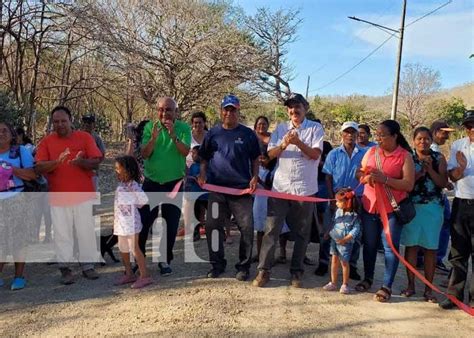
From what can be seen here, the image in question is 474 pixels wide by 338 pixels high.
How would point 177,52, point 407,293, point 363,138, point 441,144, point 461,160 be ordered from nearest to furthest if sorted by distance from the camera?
point 461,160
point 407,293
point 441,144
point 363,138
point 177,52

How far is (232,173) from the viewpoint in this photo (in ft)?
15.5

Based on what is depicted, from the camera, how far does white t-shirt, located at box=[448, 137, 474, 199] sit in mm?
4113

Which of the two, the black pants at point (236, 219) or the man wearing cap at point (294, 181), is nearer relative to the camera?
the man wearing cap at point (294, 181)

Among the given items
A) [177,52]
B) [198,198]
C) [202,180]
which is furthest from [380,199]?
[177,52]

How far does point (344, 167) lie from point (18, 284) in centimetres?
366

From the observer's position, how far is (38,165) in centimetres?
455

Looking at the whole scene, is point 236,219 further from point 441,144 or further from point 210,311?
point 441,144

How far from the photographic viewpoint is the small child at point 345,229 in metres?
4.43

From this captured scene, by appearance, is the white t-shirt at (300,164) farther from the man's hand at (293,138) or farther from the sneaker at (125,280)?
the sneaker at (125,280)

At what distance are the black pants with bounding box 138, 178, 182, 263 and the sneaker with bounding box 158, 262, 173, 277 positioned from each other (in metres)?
0.06

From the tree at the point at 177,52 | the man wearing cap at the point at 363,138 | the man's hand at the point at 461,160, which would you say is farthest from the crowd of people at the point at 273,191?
the tree at the point at 177,52

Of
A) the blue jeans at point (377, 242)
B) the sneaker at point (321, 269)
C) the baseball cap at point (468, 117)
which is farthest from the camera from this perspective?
the sneaker at point (321, 269)

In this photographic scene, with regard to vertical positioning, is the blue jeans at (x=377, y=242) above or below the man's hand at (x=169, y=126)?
below

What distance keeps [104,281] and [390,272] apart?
9.65 ft
